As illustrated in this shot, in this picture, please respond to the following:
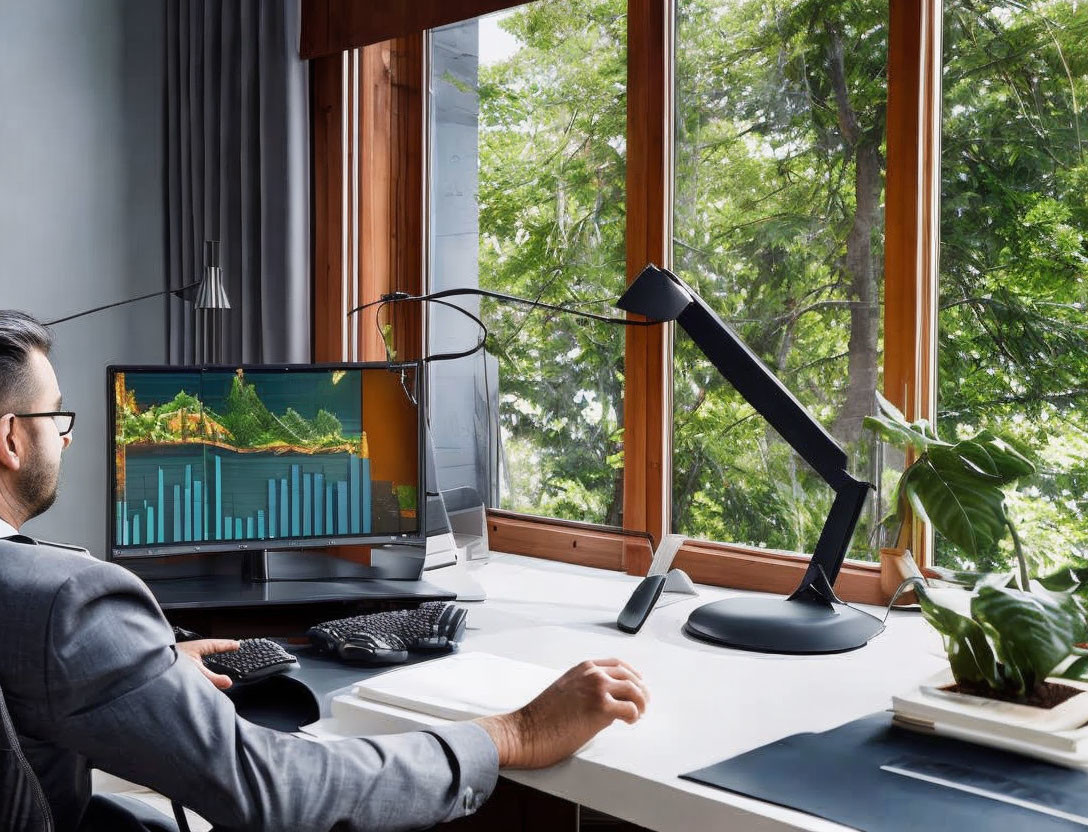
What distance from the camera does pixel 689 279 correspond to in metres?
2.04

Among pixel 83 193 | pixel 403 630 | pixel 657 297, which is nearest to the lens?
pixel 403 630

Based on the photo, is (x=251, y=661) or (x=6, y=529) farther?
(x=251, y=661)

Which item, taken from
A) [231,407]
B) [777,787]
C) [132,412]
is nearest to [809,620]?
[777,787]

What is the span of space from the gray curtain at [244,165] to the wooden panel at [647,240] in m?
0.85

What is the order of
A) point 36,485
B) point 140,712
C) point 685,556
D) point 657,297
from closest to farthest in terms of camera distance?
1. point 140,712
2. point 36,485
3. point 657,297
4. point 685,556

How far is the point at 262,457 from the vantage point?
1817 millimetres

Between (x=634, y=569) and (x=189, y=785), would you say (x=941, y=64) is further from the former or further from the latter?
(x=189, y=785)

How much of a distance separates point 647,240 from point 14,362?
126 cm

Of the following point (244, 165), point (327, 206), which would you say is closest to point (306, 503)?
point (327, 206)

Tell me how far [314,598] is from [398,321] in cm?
100

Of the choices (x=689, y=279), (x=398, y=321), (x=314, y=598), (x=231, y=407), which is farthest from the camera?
(x=398, y=321)

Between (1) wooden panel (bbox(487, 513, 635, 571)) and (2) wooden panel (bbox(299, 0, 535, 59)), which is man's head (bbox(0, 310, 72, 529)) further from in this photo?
(2) wooden panel (bbox(299, 0, 535, 59))

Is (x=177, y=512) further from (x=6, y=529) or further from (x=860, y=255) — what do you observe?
(x=860, y=255)

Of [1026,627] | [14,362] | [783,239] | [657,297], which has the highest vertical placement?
[783,239]
